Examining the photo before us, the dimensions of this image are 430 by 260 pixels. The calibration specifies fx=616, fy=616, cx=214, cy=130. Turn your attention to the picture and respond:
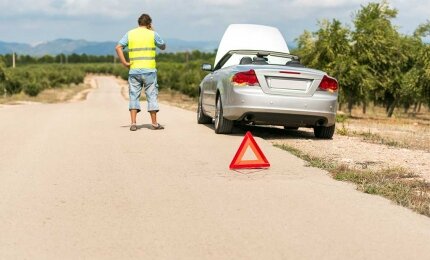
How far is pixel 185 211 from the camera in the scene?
504cm

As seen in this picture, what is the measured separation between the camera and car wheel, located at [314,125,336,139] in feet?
36.4

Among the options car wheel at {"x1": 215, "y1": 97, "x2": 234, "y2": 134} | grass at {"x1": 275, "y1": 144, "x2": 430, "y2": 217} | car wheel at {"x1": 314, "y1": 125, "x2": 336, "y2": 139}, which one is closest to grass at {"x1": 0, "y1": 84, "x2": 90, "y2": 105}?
car wheel at {"x1": 215, "y1": 97, "x2": 234, "y2": 134}

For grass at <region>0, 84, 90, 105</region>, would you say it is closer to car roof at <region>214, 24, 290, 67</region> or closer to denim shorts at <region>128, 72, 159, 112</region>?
car roof at <region>214, 24, 290, 67</region>

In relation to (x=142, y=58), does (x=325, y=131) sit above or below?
below

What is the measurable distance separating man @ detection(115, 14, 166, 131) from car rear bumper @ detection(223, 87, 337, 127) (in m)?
1.78

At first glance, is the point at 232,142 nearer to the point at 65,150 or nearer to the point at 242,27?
the point at 65,150

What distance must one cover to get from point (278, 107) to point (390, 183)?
415 centimetres

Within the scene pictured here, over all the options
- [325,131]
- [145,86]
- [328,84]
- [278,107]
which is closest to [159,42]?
[145,86]

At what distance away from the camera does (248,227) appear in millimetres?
4566

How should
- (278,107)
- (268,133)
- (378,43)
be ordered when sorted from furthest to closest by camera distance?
(378,43)
(268,133)
(278,107)

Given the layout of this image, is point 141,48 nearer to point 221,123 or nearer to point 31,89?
point 221,123

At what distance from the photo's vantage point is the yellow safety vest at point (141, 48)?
11.2 meters

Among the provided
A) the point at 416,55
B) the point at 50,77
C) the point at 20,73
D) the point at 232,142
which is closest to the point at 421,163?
the point at 232,142

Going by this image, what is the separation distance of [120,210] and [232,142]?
196 inches
